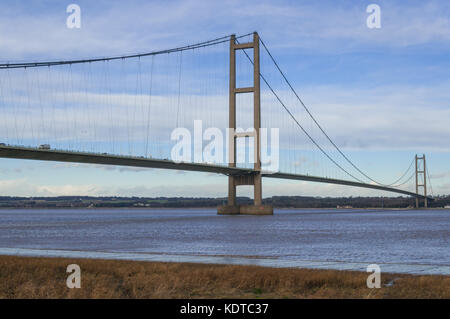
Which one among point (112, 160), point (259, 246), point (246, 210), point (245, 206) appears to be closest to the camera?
point (259, 246)

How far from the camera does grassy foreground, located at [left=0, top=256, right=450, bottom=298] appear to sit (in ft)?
35.7

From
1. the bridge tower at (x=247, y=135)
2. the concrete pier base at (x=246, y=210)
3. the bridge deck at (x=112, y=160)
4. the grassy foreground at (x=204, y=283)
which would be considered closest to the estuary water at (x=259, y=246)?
the grassy foreground at (x=204, y=283)

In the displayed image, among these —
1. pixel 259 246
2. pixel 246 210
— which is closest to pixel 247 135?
pixel 246 210

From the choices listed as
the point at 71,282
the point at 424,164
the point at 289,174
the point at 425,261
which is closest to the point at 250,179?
the point at 289,174

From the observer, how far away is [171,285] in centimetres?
1185

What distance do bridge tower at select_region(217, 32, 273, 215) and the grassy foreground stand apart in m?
66.2

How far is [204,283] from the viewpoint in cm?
1216

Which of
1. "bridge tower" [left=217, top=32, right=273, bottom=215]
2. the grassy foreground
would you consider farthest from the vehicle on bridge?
the grassy foreground

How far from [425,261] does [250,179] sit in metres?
62.9

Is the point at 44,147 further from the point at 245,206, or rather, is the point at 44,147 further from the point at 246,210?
the point at 245,206

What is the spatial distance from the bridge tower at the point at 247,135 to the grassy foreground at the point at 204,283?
6624 centimetres

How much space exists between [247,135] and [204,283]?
68.9m

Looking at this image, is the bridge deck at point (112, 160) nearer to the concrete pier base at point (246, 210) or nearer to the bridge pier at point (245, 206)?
the bridge pier at point (245, 206)

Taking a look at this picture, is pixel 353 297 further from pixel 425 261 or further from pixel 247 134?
pixel 247 134
